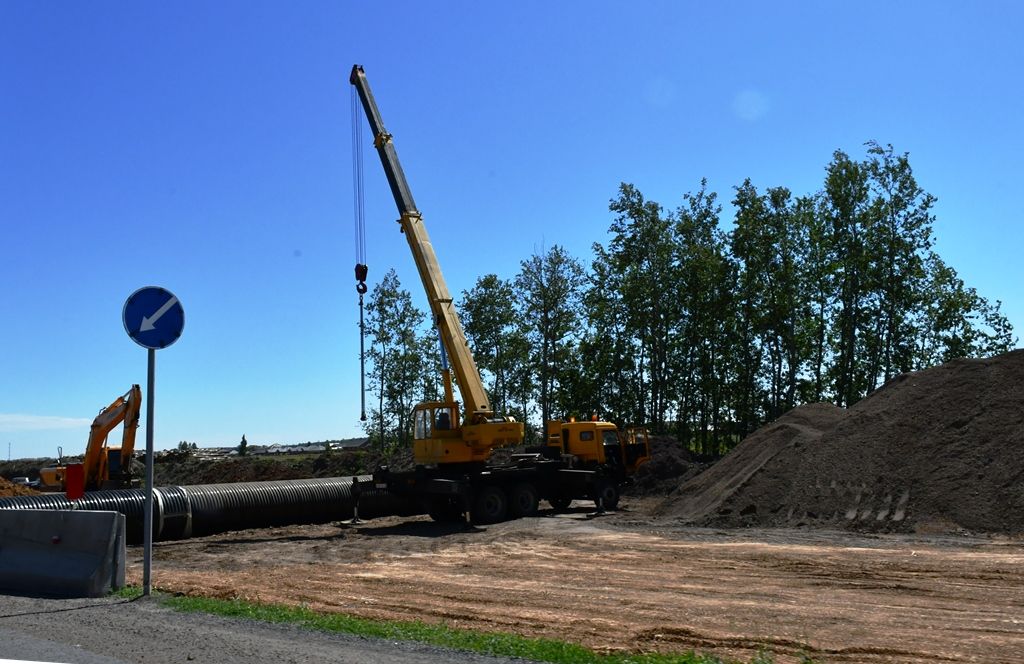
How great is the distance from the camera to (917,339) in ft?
157

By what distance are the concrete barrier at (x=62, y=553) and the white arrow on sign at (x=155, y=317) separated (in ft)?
7.59

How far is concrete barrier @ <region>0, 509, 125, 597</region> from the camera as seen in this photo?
10625mm

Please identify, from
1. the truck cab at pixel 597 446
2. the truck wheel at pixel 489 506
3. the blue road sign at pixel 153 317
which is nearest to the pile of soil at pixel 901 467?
the truck cab at pixel 597 446

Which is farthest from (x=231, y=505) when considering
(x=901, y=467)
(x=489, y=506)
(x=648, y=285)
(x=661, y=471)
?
(x=648, y=285)

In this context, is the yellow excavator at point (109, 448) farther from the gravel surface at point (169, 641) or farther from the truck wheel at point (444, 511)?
the gravel surface at point (169, 641)

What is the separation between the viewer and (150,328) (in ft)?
34.1

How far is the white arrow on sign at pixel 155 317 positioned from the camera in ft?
33.9

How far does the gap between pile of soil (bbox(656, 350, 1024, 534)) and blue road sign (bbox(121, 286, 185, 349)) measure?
1629cm

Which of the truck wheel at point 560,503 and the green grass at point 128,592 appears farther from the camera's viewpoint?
the truck wheel at point 560,503

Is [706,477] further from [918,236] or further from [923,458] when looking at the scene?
[918,236]

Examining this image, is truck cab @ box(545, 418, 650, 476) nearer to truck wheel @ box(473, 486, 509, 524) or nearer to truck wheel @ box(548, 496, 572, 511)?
truck wheel @ box(548, 496, 572, 511)

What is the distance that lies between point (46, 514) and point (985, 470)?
773 inches

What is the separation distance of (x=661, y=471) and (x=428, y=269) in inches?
617

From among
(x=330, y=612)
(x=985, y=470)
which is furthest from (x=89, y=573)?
(x=985, y=470)
